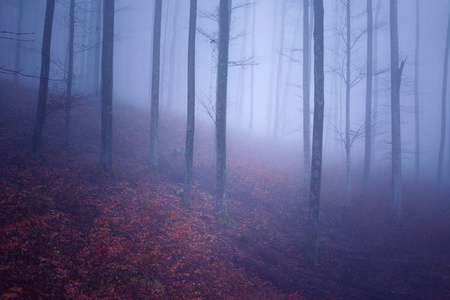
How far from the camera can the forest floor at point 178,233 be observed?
5.45m

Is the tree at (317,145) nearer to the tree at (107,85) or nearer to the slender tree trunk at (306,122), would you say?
the slender tree trunk at (306,122)

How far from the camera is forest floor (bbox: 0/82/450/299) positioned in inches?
214

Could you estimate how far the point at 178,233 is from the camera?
8.12 meters

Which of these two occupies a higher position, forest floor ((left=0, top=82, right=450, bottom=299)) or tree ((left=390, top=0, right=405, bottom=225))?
tree ((left=390, top=0, right=405, bottom=225))

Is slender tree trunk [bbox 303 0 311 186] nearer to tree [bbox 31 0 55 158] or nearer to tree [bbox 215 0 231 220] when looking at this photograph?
tree [bbox 215 0 231 220]

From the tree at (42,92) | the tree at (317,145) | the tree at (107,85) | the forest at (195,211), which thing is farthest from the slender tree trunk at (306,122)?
the tree at (42,92)

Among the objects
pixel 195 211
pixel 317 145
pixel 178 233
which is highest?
pixel 317 145

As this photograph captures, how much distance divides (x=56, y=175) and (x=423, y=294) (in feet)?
47.2

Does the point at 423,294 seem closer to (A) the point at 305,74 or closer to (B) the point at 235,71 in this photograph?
(A) the point at 305,74

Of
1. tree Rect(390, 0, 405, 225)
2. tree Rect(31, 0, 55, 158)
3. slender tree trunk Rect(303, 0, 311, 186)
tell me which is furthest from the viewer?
slender tree trunk Rect(303, 0, 311, 186)

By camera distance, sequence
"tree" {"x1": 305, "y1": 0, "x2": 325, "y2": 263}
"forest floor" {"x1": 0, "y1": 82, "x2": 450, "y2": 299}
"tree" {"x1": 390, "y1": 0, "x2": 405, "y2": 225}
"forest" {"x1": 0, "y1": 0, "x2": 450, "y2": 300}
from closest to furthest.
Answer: "forest floor" {"x1": 0, "y1": 82, "x2": 450, "y2": 299} → "forest" {"x1": 0, "y1": 0, "x2": 450, "y2": 300} → "tree" {"x1": 305, "y1": 0, "x2": 325, "y2": 263} → "tree" {"x1": 390, "y1": 0, "x2": 405, "y2": 225}

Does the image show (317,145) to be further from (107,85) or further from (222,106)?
(107,85)

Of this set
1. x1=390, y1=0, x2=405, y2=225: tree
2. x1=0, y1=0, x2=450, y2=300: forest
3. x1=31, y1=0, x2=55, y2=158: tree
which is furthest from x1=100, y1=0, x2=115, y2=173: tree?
x1=390, y1=0, x2=405, y2=225: tree

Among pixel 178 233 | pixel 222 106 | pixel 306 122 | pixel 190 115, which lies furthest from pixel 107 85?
pixel 306 122
